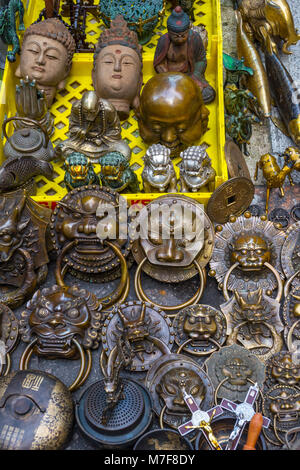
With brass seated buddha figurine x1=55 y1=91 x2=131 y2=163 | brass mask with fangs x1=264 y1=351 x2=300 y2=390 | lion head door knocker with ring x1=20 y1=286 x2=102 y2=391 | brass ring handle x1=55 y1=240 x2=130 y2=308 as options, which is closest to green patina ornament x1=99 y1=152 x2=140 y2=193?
brass seated buddha figurine x1=55 y1=91 x2=131 y2=163

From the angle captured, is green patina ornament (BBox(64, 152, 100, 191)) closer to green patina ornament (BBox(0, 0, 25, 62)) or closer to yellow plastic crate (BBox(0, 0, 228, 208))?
yellow plastic crate (BBox(0, 0, 228, 208))

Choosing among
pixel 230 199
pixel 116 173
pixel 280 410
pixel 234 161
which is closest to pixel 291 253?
pixel 230 199

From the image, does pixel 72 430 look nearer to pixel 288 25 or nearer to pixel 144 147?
pixel 144 147

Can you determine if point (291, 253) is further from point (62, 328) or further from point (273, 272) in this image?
point (62, 328)

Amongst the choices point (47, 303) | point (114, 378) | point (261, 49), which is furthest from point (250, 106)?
point (114, 378)

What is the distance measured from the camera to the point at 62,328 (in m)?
4.79

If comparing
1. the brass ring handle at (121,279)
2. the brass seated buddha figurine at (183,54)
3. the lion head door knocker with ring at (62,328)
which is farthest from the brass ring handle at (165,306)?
the brass seated buddha figurine at (183,54)

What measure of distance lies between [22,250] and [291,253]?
246cm

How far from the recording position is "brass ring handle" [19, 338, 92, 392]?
4655 mm

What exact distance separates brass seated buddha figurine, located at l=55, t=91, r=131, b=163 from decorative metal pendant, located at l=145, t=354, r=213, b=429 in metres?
2.45

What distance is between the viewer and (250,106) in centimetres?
685

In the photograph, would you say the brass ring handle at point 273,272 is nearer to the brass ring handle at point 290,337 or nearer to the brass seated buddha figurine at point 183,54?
the brass ring handle at point 290,337

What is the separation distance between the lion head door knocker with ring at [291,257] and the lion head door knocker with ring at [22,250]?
2175 mm

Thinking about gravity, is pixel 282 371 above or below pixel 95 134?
below
